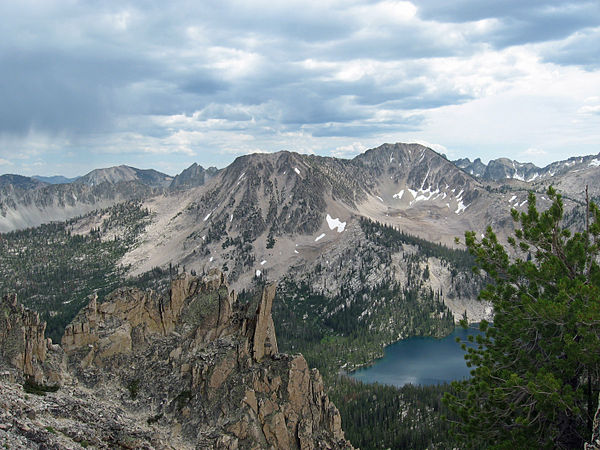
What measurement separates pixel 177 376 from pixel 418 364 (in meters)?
122

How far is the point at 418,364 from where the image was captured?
144250mm

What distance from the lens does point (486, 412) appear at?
66.2 ft

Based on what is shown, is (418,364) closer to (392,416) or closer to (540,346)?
(392,416)

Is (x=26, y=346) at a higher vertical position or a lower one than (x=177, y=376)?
higher

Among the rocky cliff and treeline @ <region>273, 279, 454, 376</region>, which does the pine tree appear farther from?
treeline @ <region>273, 279, 454, 376</region>

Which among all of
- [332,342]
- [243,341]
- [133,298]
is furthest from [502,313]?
[332,342]

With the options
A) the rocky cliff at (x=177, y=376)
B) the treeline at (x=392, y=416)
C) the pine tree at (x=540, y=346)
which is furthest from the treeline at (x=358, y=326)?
the pine tree at (x=540, y=346)

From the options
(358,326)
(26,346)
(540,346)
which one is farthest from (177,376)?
(358,326)

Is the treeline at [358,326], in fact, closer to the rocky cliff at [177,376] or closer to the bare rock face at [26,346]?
the rocky cliff at [177,376]

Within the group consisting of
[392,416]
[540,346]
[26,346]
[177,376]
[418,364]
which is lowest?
[418,364]

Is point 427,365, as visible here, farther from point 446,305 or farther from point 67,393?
point 67,393

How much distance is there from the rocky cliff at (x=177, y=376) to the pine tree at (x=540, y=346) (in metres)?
20.1

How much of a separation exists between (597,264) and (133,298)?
39.8 meters

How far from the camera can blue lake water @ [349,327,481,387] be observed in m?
131
